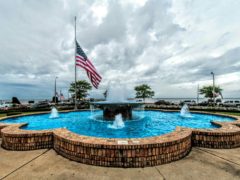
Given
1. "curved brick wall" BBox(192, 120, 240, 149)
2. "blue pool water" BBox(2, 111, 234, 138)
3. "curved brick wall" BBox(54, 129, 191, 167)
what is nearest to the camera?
"curved brick wall" BBox(54, 129, 191, 167)

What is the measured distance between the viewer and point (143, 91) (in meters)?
42.3

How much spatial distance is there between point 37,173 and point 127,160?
2298 mm

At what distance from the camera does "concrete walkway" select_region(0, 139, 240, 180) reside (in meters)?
3.35

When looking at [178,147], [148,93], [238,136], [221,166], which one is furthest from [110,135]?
[148,93]

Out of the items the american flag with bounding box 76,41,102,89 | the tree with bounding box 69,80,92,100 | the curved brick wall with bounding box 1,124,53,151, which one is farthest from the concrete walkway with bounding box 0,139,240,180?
the tree with bounding box 69,80,92,100

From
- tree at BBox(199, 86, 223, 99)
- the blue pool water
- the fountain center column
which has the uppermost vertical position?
tree at BBox(199, 86, 223, 99)

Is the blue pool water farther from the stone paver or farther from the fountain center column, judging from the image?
the stone paver

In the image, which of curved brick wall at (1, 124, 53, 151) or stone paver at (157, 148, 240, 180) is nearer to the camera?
stone paver at (157, 148, 240, 180)

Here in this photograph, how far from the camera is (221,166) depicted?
3.78 m

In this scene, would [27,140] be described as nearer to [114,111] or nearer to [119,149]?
[119,149]

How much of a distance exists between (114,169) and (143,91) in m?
39.3

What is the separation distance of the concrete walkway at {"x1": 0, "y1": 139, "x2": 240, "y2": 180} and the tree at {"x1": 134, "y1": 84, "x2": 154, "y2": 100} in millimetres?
Result: 37930

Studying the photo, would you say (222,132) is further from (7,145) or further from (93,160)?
(7,145)

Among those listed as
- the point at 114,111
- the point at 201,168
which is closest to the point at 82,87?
the point at 114,111
